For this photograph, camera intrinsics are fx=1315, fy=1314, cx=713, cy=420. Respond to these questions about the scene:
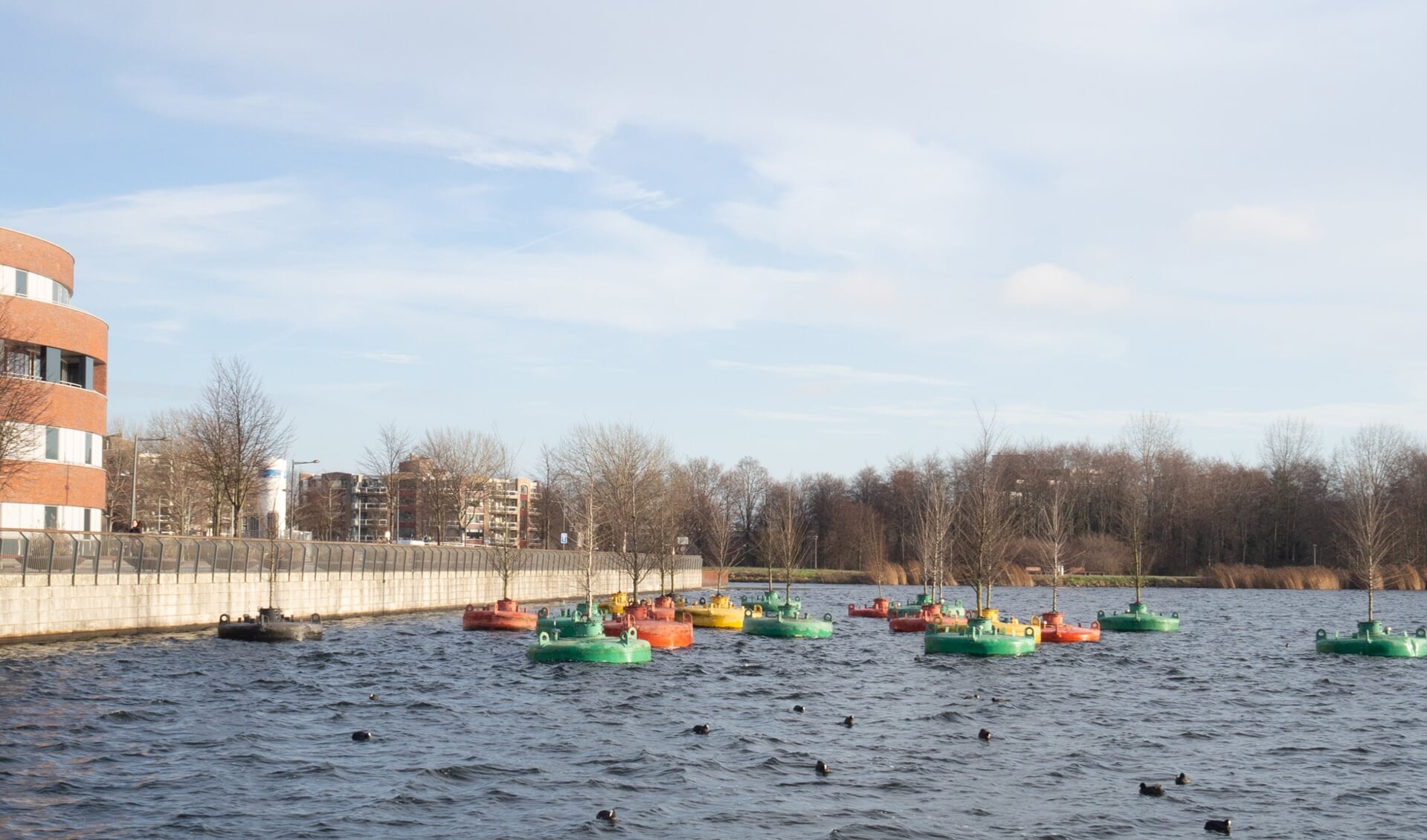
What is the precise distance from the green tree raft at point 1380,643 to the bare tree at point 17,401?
54.4 meters

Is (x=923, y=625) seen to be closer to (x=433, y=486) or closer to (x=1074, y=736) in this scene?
(x=1074, y=736)

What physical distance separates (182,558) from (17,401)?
32.9 feet

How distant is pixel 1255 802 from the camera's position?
25.0 m

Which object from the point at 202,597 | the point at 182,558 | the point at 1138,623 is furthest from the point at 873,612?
the point at 182,558

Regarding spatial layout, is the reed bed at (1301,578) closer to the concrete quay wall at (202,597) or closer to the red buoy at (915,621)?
the red buoy at (915,621)

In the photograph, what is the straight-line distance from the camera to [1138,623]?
235ft

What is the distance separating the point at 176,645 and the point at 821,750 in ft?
99.0

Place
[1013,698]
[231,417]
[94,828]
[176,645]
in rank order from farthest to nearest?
1. [231,417]
2. [176,645]
3. [1013,698]
4. [94,828]

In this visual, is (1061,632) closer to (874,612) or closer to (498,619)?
(874,612)

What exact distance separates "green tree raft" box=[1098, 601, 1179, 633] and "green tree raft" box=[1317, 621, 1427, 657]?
15.0 m

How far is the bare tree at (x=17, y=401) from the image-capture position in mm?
51562

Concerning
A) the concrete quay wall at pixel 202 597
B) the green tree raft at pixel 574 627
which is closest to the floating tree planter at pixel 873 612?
the concrete quay wall at pixel 202 597

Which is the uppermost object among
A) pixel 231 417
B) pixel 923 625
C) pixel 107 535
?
pixel 231 417

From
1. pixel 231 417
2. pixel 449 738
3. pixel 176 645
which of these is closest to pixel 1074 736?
pixel 449 738
